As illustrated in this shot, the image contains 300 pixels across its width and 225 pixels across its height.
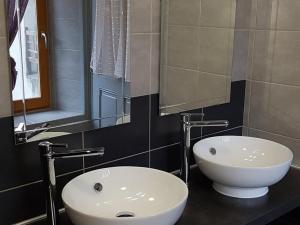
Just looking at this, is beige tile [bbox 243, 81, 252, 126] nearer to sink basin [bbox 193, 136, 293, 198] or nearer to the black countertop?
sink basin [bbox 193, 136, 293, 198]

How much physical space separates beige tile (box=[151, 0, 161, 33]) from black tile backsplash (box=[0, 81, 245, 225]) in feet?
0.89

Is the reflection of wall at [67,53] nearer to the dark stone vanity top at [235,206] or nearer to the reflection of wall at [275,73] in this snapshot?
the dark stone vanity top at [235,206]

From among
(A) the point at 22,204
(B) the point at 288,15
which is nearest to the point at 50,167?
(A) the point at 22,204

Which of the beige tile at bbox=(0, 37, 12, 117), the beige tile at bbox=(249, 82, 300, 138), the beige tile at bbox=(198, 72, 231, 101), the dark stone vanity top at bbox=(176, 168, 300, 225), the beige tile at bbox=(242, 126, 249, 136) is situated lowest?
the dark stone vanity top at bbox=(176, 168, 300, 225)

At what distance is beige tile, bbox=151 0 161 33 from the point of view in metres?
1.61

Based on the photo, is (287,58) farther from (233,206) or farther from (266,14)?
(233,206)

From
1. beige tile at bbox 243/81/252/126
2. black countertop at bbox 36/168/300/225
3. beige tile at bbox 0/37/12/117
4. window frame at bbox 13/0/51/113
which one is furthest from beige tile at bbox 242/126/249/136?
beige tile at bbox 0/37/12/117

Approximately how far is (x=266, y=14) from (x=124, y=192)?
1091 mm

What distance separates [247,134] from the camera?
213 cm

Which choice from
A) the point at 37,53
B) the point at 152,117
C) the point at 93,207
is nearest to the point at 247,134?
the point at 152,117

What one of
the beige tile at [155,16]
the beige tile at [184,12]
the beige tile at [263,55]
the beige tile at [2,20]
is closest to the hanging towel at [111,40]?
the beige tile at [155,16]

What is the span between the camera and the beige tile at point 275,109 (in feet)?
6.24

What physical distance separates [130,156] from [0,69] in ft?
2.10

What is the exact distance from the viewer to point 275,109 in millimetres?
1976
